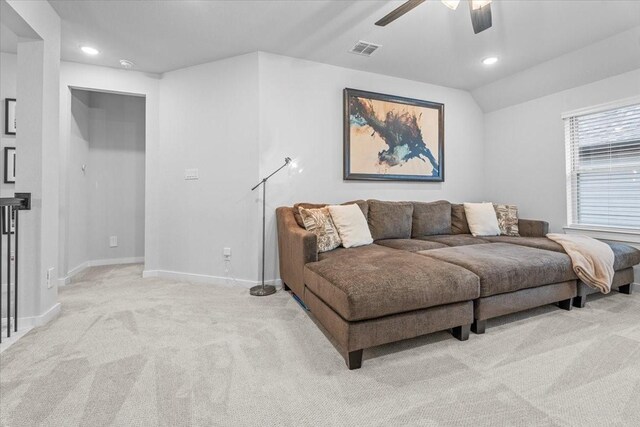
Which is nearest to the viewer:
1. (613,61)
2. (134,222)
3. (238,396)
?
(238,396)

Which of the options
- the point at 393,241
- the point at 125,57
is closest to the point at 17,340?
the point at 125,57

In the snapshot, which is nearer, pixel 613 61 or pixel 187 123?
pixel 613 61

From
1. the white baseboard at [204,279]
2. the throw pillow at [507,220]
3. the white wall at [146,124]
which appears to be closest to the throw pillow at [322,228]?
the white baseboard at [204,279]

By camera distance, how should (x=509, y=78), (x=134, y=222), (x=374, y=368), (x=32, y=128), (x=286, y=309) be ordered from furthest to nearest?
(x=134, y=222) → (x=509, y=78) → (x=286, y=309) → (x=32, y=128) → (x=374, y=368)

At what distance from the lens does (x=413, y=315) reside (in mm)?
1738

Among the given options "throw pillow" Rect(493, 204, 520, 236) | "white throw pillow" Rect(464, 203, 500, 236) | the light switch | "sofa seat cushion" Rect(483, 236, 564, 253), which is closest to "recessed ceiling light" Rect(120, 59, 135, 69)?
the light switch

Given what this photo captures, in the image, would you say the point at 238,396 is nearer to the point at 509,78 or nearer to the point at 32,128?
the point at 32,128

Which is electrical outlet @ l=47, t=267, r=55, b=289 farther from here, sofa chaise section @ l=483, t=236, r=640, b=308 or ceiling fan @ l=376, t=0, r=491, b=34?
sofa chaise section @ l=483, t=236, r=640, b=308

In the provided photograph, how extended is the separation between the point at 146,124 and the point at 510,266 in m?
4.02

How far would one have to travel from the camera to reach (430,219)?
3506mm

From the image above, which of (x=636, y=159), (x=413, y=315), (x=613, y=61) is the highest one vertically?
(x=613, y=61)

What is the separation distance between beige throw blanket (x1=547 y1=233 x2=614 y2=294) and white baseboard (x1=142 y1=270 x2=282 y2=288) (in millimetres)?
2733

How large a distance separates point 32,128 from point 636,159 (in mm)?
Answer: 5499

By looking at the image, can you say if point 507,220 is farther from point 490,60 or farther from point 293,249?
point 293,249
